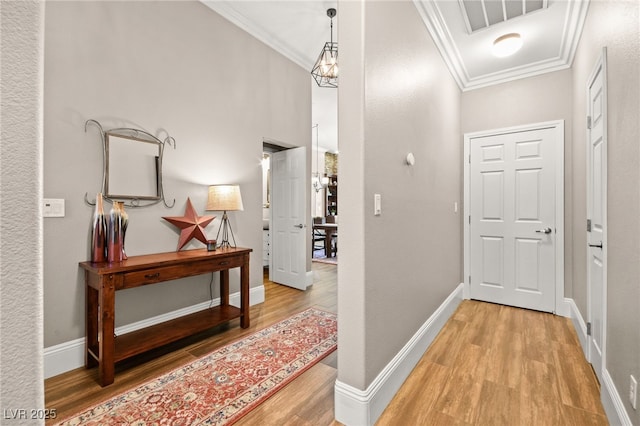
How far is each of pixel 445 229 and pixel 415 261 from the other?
1048 mm

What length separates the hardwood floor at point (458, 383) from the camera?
5.52ft

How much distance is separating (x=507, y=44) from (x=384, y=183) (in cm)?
207

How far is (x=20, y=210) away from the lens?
1.64 ft

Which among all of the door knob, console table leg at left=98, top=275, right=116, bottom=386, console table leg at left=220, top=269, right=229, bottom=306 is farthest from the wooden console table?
the door knob

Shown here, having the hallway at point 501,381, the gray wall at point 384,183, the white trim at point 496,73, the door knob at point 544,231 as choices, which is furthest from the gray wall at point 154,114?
the door knob at point 544,231

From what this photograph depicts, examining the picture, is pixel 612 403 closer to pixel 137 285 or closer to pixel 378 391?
pixel 378 391

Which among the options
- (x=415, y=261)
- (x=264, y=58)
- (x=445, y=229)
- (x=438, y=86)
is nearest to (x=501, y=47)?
(x=438, y=86)

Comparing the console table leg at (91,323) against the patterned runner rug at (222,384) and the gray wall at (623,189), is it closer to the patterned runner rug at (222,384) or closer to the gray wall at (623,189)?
the patterned runner rug at (222,384)

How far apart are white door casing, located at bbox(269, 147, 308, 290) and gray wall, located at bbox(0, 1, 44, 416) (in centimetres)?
366

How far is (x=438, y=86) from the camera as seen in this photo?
294 cm

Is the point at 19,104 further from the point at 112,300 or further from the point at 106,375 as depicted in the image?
the point at 106,375

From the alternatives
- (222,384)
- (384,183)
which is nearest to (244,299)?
(222,384)

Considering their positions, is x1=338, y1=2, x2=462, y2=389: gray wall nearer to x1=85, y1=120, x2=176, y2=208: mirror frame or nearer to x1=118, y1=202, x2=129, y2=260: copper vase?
x1=118, y1=202, x2=129, y2=260: copper vase

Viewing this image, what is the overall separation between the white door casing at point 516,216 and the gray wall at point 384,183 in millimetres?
1277
